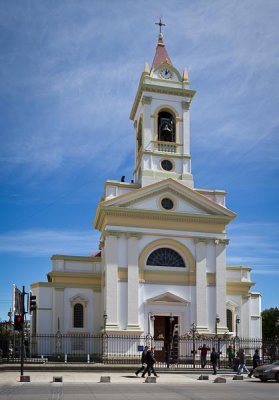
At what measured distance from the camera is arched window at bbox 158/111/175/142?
155 feet

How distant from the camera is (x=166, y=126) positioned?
154ft

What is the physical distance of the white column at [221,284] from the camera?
42.6 metres

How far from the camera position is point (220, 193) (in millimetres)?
46188

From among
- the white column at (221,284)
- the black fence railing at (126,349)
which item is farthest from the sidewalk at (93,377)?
the white column at (221,284)

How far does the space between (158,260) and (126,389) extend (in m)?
21.1

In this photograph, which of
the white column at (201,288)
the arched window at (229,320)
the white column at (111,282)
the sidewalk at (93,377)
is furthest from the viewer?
the arched window at (229,320)

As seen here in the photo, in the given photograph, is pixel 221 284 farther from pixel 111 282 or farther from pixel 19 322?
pixel 19 322

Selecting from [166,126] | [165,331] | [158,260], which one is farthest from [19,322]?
[166,126]

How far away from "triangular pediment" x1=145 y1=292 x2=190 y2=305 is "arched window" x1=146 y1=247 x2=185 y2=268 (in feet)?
7.51

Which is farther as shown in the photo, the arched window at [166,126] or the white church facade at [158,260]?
the arched window at [166,126]

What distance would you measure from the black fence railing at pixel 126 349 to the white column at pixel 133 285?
1.24 meters

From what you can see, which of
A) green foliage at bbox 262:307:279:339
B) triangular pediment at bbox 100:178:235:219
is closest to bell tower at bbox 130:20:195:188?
triangular pediment at bbox 100:178:235:219

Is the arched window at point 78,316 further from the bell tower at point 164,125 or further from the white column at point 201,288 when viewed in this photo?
the bell tower at point 164,125

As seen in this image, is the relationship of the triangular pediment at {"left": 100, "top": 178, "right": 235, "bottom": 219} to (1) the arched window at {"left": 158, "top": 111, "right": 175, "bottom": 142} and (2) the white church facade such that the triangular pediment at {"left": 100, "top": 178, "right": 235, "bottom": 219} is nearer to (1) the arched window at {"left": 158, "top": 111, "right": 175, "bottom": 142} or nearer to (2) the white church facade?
(2) the white church facade
